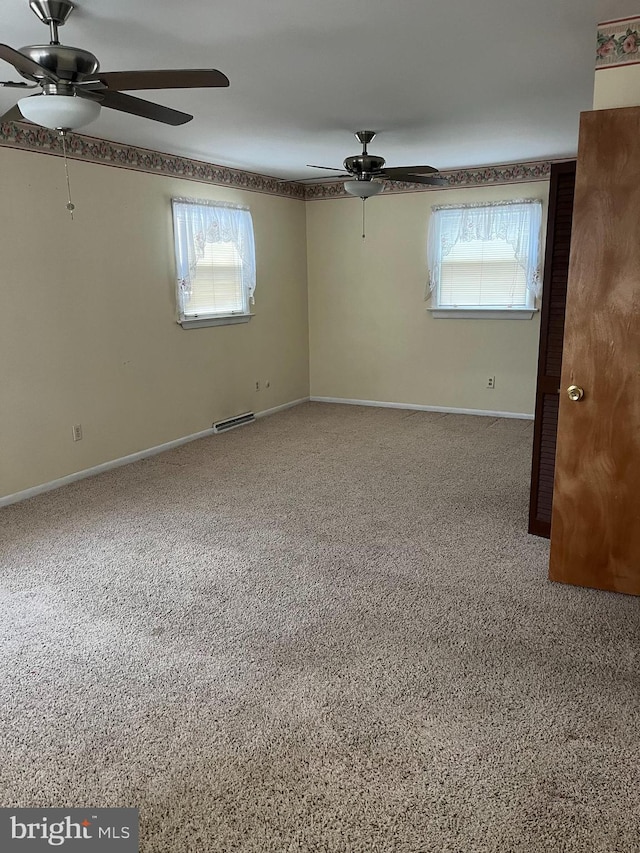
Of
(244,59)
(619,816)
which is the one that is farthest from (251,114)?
(619,816)

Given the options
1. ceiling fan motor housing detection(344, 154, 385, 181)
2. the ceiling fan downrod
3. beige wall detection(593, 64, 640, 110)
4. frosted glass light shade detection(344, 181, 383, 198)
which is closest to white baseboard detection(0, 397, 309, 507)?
frosted glass light shade detection(344, 181, 383, 198)

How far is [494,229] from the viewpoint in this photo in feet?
19.2

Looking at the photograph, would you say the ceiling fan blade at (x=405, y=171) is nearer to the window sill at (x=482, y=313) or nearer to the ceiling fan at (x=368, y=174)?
the ceiling fan at (x=368, y=174)

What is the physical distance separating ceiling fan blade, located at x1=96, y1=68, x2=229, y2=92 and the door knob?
71.6 inches

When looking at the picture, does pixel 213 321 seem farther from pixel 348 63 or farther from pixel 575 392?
pixel 575 392

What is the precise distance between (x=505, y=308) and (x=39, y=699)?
512 cm

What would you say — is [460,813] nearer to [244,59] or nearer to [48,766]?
[48,766]

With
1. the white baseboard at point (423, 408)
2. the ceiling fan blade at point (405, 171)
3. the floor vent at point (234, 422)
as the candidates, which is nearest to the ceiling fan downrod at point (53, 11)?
the ceiling fan blade at point (405, 171)

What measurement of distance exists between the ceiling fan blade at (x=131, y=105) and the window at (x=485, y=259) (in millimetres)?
3991

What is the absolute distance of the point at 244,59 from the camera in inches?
111

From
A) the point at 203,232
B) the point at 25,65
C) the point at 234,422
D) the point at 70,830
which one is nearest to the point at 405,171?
the point at 203,232

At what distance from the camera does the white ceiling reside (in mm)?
2355

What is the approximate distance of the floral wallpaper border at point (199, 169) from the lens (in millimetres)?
3967

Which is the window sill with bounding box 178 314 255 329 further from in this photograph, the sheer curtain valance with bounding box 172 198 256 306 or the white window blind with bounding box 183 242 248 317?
the sheer curtain valance with bounding box 172 198 256 306
